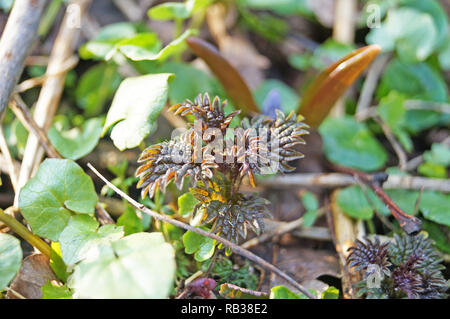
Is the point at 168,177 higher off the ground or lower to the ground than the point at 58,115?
lower

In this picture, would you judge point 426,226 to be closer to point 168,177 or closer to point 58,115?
point 168,177

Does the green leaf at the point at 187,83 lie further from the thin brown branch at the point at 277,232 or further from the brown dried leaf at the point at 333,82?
the thin brown branch at the point at 277,232

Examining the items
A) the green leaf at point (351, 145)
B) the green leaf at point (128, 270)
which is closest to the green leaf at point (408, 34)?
the green leaf at point (351, 145)

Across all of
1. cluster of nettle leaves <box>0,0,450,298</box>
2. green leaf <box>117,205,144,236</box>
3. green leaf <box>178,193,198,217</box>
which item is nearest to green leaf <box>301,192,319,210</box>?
cluster of nettle leaves <box>0,0,450,298</box>

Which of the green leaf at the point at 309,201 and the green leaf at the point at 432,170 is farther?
the green leaf at the point at 432,170

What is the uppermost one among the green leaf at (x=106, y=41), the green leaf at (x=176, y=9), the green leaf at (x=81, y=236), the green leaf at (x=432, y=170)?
the green leaf at (x=176, y=9)

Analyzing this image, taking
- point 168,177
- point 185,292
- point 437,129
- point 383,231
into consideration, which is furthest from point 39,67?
point 437,129
